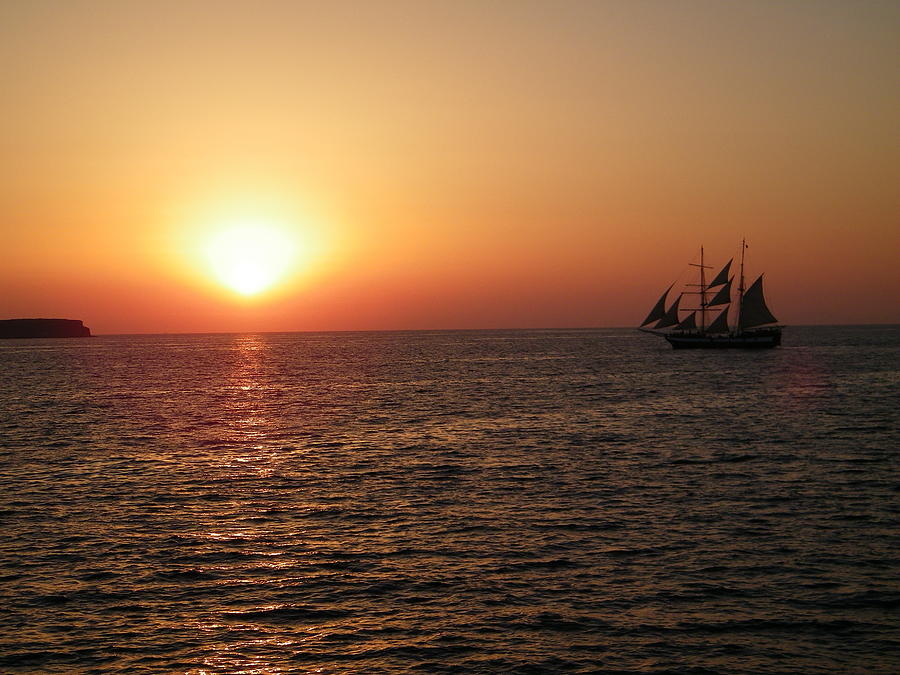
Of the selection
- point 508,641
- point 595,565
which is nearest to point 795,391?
point 595,565

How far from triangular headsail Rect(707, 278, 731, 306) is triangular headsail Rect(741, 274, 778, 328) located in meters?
7.72

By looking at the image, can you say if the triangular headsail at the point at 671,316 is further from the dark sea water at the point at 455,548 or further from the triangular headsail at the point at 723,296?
the dark sea water at the point at 455,548

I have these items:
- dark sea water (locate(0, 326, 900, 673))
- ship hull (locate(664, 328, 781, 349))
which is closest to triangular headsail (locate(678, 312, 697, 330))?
ship hull (locate(664, 328, 781, 349))

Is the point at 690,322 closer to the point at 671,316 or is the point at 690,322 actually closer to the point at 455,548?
the point at 671,316

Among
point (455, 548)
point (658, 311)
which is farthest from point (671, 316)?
point (455, 548)

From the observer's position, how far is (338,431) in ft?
184

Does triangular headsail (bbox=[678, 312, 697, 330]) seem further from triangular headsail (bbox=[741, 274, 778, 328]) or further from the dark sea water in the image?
the dark sea water

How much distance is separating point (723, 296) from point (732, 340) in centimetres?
980

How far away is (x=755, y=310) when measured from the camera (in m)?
162

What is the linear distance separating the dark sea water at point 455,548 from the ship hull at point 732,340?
4725 inches

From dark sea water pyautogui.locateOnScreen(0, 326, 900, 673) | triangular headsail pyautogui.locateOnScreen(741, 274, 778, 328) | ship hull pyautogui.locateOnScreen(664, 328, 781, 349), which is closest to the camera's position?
dark sea water pyautogui.locateOnScreen(0, 326, 900, 673)

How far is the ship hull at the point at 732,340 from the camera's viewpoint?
171 m

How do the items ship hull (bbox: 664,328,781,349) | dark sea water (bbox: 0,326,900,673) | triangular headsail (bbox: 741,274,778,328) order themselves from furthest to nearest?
ship hull (bbox: 664,328,781,349)
triangular headsail (bbox: 741,274,778,328)
dark sea water (bbox: 0,326,900,673)

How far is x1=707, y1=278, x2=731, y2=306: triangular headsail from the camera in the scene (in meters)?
170
